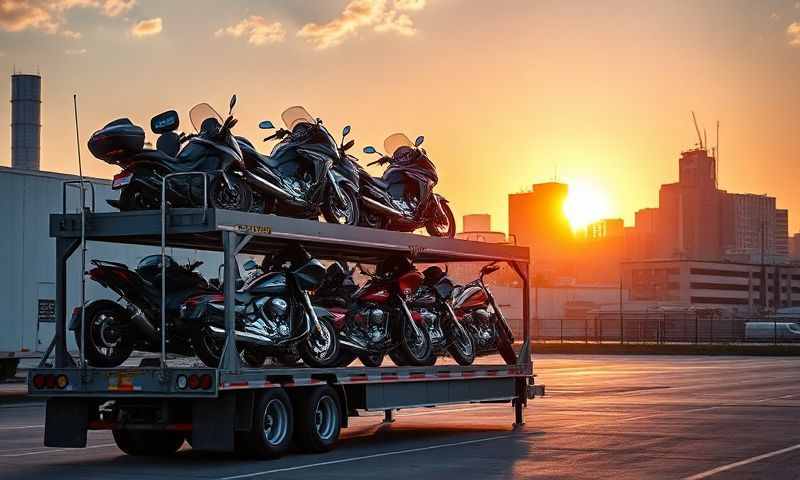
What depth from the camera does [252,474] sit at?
46.5ft

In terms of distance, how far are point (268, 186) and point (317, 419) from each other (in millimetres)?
3145

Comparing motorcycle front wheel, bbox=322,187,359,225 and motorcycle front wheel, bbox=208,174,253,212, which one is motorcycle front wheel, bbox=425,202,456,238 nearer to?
motorcycle front wheel, bbox=322,187,359,225

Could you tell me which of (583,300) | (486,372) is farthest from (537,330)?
(486,372)

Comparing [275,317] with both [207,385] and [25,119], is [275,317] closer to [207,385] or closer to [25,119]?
[207,385]

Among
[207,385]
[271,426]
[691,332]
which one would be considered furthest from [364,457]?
[691,332]

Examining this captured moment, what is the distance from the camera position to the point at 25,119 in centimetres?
10781

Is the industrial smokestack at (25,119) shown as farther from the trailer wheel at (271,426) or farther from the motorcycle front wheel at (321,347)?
the trailer wheel at (271,426)

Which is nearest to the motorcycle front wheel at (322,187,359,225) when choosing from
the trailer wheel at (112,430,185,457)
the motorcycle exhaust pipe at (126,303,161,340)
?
the motorcycle exhaust pipe at (126,303,161,340)

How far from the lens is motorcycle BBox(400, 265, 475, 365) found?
20125 millimetres

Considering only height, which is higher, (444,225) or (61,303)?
(444,225)

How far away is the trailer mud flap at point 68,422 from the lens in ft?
51.7

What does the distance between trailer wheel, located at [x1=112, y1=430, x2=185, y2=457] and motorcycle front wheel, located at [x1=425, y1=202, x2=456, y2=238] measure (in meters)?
6.07

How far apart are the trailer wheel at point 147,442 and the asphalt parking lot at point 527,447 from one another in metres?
0.24

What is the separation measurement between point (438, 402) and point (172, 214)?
5.80 metres
